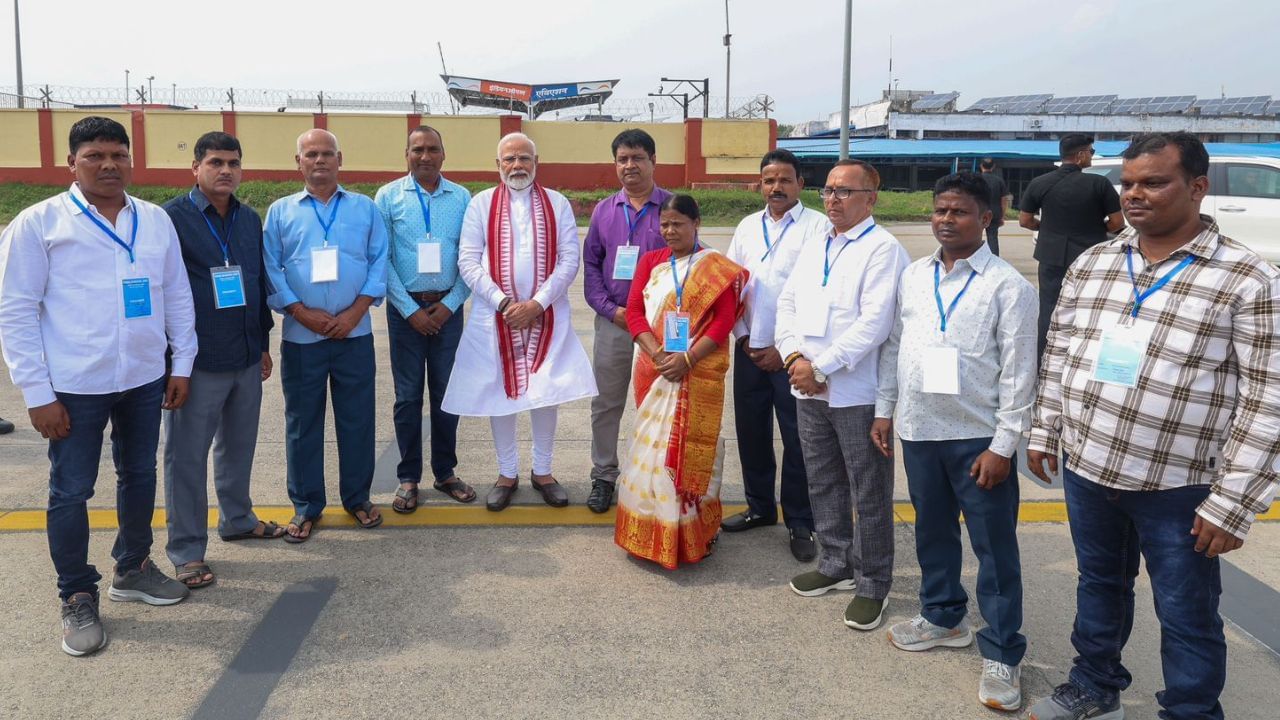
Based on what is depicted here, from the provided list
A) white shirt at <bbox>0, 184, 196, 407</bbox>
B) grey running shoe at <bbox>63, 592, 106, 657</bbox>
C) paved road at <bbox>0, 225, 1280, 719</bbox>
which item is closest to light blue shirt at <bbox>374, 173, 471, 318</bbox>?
paved road at <bbox>0, 225, 1280, 719</bbox>

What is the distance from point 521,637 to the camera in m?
3.32

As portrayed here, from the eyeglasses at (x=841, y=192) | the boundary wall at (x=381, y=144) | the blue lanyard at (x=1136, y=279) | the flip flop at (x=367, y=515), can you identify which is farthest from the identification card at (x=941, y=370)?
the boundary wall at (x=381, y=144)

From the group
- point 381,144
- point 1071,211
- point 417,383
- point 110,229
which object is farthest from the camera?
point 381,144

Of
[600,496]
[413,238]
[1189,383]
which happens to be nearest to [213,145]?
[413,238]

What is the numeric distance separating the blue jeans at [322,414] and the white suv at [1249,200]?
9307mm

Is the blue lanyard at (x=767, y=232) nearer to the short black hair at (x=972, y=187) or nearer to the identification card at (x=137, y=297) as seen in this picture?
the short black hair at (x=972, y=187)

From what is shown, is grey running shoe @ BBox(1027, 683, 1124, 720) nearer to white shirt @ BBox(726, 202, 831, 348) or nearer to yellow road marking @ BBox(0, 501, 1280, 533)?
yellow road marking @ BBox(0, 501, 1280, 533)

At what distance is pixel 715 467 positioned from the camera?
13.4 feet

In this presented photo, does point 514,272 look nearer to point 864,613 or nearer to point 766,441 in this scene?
point 766,441

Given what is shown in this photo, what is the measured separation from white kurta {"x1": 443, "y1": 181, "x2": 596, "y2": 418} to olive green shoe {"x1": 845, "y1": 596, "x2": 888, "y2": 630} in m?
1.81

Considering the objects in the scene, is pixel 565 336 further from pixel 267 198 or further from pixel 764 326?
pixel 267 198

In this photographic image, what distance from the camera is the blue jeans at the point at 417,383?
15.5 ft

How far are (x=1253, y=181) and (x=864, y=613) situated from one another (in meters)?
10.3

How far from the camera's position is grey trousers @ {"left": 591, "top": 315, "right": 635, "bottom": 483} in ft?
15.7
